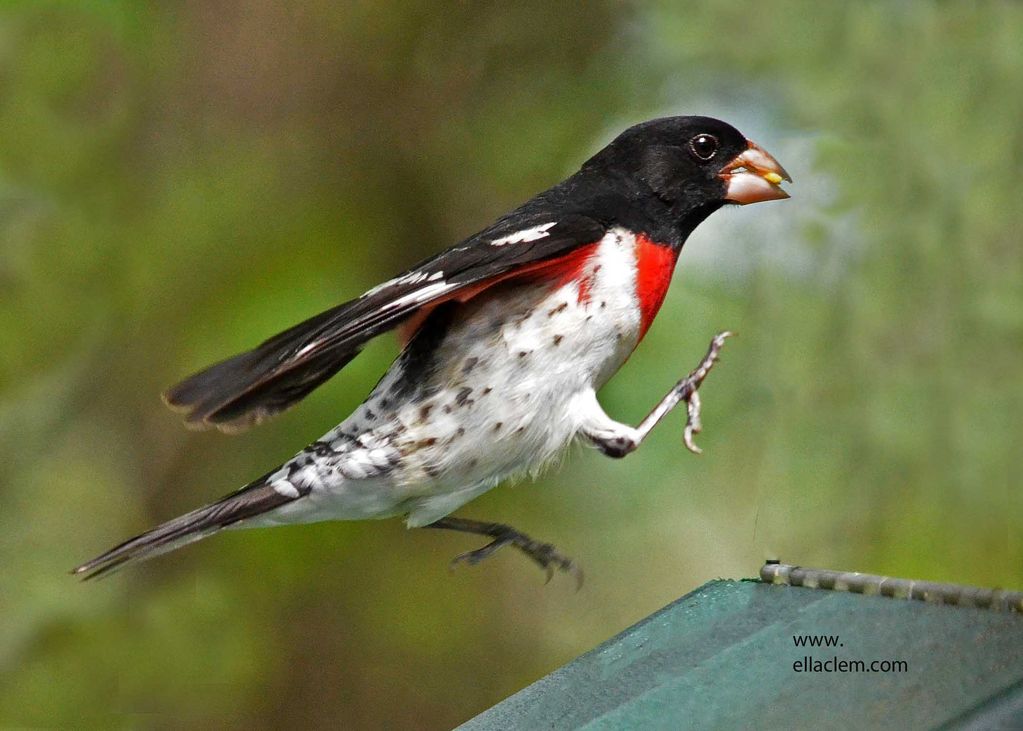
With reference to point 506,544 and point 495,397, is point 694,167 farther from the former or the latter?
point 506,544

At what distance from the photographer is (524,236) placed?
260 cm

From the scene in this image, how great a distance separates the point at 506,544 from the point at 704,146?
3.50ft

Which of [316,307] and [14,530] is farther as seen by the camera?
[14,530]

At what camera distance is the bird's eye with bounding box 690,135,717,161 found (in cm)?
294

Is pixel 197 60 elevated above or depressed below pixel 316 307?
above

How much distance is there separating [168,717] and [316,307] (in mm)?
1584

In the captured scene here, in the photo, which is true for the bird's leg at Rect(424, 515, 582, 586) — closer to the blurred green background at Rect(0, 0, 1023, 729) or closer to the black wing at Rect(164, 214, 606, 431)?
the black wing at Rect(164, 214, 606, 431)

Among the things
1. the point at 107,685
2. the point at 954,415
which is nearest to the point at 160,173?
the point at 107,685

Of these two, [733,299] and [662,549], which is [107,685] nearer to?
[662,549]

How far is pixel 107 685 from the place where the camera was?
4270 millimetres

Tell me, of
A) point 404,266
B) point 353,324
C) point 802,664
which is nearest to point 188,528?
point 353,324

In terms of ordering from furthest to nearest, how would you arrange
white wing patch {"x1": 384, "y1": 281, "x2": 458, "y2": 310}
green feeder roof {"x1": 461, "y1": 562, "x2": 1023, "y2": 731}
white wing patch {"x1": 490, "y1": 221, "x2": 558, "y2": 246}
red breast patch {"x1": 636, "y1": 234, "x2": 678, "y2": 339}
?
red breast patch {"x1": 636, "y1": 234, "x2": 678, "y2": 339} → white wing patch {"x1": 490, "y1": 221, "x2": 558, "y2": 246} → white wing patch {"x1": 384, "y1": 281, "x2": 458, "y2": 310} → green feeder roof {"x1": 461, "y1": 562, "x2": 1023, "y2": 731}

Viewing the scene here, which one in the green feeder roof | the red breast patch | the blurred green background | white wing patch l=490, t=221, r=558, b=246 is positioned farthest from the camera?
the blurred green background

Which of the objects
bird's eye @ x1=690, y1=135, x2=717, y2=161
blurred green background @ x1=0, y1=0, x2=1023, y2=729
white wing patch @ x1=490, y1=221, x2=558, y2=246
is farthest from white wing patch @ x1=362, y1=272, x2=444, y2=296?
blurred green background @ x1=0, y1=0, x2=1023, y2=729
